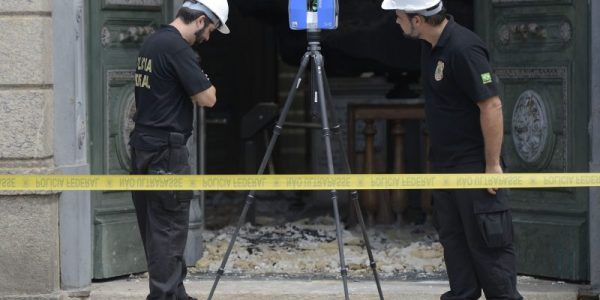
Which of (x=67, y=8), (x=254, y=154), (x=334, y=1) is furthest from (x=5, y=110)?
(x=254, y=154)

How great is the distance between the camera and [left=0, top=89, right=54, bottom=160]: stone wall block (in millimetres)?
7910

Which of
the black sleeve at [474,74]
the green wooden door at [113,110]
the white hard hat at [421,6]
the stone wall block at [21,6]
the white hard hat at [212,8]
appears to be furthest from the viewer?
the green wooden door at [113,110]

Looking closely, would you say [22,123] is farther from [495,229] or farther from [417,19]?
[495,229]

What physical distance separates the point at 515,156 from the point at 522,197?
0.27 m

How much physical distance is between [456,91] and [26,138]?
277 centimetres

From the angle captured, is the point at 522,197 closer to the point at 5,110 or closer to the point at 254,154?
the point at 5,110

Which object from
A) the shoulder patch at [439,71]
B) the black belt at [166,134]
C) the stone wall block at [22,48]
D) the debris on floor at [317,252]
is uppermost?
the stone wall block at [22,48]

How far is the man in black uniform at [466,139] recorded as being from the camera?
252 inches

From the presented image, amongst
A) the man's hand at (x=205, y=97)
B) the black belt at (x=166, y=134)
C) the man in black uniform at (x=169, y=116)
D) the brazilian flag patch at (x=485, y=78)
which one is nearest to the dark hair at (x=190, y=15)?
the man in black uniform at (x=169, y=116)

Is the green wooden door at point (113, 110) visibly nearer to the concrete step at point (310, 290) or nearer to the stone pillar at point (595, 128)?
the concrete step at point (310, 290)

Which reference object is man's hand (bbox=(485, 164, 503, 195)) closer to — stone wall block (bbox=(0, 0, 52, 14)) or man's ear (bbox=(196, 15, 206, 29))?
man's ear (bbox=(196, 15, 206, 29))

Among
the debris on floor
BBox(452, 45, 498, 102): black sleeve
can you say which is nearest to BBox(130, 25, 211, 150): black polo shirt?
BBox(452, 45, 498, 102): black sleeve

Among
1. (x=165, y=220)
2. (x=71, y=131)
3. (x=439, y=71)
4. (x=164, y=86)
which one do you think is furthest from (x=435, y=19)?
(x=71, y=131)

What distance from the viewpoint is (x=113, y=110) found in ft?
27.7
